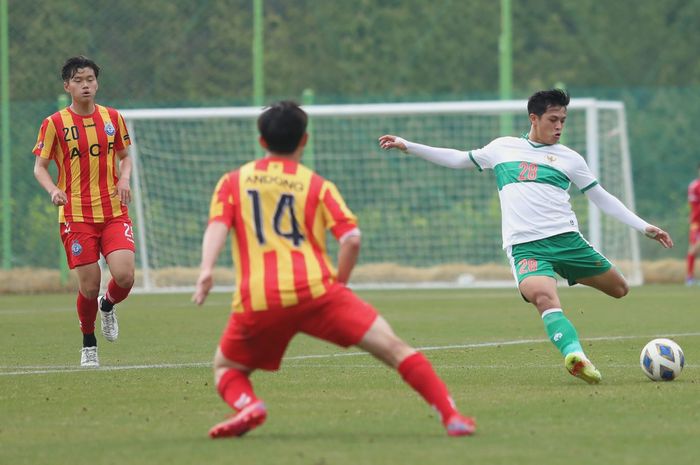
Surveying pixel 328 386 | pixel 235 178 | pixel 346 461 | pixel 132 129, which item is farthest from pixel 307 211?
pixel 132 129

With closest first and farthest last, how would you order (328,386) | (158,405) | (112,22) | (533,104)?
(158,405) < (328,386) < (533,104) < (112,22)

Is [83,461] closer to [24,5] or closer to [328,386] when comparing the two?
[328,386]

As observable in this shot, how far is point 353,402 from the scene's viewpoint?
8.19 meters

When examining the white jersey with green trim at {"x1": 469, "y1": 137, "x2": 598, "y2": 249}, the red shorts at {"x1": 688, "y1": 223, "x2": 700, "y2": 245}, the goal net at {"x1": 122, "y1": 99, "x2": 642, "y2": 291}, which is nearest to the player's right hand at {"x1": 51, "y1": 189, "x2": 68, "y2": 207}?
the white jersey with green trim at {"x1": 469, "y1": 137, "x2": 598, "y2": 249}

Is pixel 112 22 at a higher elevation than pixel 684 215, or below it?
higher

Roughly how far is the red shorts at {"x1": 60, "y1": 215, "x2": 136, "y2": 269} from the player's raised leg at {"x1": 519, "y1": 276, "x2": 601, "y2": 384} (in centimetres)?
316

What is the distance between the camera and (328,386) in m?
9.06

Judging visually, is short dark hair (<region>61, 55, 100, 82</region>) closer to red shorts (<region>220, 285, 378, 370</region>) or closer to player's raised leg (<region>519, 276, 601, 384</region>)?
player's raised leg (<region>519, 276, 601, 384</region>)

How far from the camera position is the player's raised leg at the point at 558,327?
8828 millimetres

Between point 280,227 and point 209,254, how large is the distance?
14.1 inches

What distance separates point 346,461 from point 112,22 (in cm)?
1967

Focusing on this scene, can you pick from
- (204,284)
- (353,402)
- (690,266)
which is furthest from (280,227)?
(690,266)

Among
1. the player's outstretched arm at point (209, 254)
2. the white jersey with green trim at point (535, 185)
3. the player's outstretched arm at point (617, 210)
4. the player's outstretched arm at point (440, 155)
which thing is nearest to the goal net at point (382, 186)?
the player's outstretched arm at point (440, 155)

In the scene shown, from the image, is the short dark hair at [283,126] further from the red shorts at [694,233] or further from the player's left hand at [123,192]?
the red shorts at [694,233]
